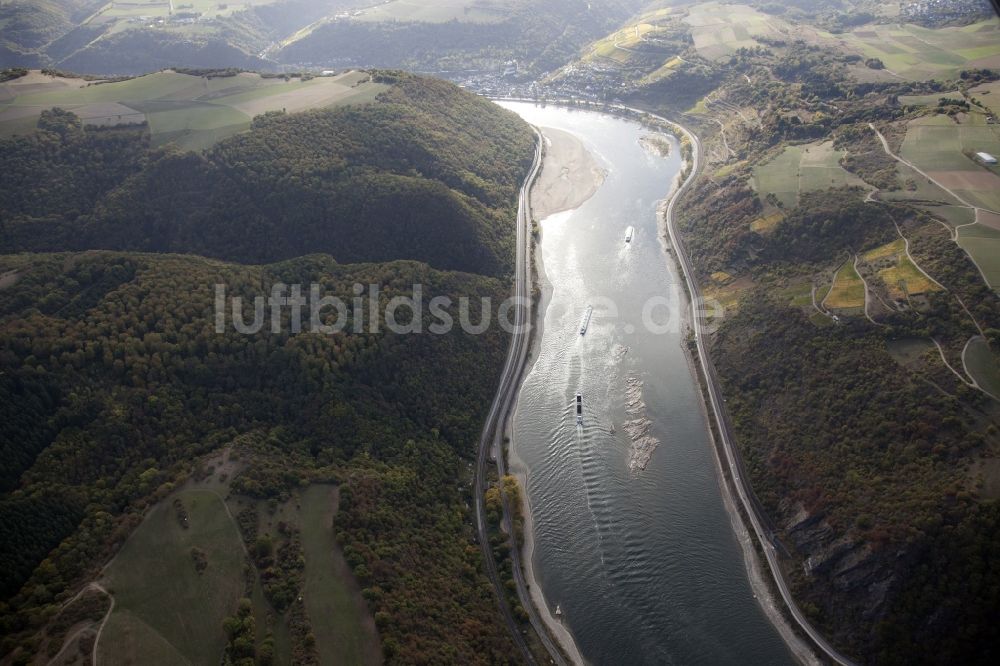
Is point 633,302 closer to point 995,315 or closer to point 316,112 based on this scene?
point 995,315

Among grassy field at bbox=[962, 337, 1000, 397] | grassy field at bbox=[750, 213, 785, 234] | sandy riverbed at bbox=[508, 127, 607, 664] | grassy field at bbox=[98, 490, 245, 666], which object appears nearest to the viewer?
grassy field at bbox=[98, 490, 245, 666]

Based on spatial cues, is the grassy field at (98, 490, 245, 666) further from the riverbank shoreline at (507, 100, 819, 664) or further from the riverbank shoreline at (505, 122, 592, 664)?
the riverbank shoreline at (507, 100, 819, 664)

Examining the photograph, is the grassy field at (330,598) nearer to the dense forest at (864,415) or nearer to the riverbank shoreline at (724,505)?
the riverbank shoreline at (724,505)

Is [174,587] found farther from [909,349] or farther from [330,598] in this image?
[909,349]

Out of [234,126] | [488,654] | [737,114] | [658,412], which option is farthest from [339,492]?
[737,114]

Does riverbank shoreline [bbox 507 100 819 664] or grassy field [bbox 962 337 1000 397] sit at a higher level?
grassy field [bbox 962 337 1000 397]

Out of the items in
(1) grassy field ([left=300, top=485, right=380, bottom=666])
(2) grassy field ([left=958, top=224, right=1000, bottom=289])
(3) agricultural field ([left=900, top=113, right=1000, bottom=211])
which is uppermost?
(3) agricultural field ([left=900, top=113, right=1000, bottom=211])

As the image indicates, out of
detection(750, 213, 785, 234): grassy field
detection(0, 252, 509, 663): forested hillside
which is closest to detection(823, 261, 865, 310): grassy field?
detection(750, 213, 785, 234): grassy field
